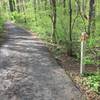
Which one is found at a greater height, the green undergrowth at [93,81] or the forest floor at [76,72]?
the green undergrowth at [93,81]

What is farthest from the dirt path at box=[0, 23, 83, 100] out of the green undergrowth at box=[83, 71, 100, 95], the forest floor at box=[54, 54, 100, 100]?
the green undergrowth at box=[83, 71, 100, 95]

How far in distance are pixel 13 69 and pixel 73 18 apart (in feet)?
14.0

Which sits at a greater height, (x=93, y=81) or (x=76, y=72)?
(x=93, y=81)

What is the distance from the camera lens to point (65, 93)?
5957 mm

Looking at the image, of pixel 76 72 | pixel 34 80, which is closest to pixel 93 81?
pixel 76 72

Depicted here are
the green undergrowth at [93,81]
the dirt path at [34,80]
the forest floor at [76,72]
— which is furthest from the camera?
the green undergrowth at [93,81]

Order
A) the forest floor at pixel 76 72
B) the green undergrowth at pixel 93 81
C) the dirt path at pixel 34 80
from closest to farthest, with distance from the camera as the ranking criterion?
the dirt path at pixel 34 80 → the forest floor at pixel 76 72 → the green undergrowth at pixel 93 81

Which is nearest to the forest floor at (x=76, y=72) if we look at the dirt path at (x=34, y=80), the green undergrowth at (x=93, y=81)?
the green undergrowth at (x=93, y=81)

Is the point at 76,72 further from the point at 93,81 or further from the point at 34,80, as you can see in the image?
the point at 34,80

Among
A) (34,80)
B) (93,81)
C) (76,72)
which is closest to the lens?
(93,81)

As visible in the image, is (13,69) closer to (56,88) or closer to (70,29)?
(56,88)

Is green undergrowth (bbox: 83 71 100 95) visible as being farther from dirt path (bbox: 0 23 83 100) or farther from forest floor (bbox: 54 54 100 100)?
dirt path (bbox: 0 23 83 100)

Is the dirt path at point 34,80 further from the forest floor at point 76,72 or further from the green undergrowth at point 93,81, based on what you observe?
the green undergrowth at point 93,81

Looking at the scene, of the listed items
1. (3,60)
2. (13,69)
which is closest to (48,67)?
(13,69)
